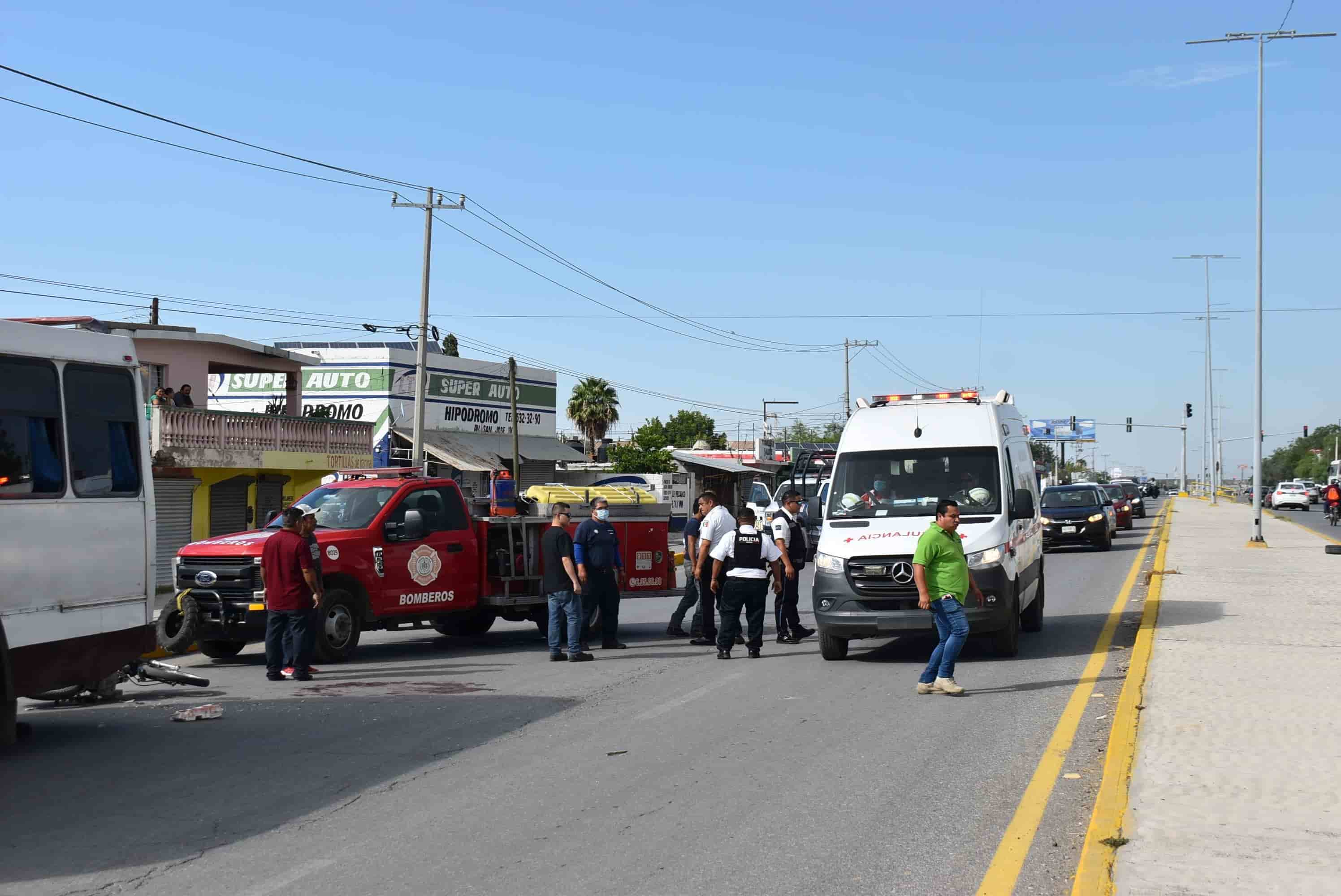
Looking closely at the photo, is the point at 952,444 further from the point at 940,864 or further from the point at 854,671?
the point at 940,864

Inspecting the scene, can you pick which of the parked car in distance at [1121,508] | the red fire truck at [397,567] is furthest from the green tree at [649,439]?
the red fire truck at [397,567]

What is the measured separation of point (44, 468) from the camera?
9078 mm

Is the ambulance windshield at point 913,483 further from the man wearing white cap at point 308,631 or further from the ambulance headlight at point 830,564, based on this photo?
the man wearing white cap at point 308,631

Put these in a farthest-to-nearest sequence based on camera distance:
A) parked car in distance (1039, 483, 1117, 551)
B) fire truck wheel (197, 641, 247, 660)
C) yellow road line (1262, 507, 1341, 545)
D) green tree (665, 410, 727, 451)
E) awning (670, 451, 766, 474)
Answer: green tree (665, 410, 727, 451), awning (670, 451, 766, 474), yellow road line (1262, 507, 1341, 545), parked car in distance (1039, 483, 1117, 551), fire truck wheel (197, 641, 247, 660)

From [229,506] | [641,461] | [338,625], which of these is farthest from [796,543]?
[641,461]

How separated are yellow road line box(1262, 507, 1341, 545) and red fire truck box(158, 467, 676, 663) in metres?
19.0

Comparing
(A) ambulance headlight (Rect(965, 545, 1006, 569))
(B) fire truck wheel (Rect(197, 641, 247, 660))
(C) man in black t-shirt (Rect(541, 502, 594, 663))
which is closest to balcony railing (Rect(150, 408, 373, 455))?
(B) fire truck wheel (Rect(197, 641, 247, 660))

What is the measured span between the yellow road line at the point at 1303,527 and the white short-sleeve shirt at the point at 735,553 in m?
18.0

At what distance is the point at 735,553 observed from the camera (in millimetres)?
14133

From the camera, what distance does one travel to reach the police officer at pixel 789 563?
52.2 feet

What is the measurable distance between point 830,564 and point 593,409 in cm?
5752

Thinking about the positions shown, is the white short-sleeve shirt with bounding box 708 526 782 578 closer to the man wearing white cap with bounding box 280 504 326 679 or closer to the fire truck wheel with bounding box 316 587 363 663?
the fire truck wheel with bounding box 316 587 363 663

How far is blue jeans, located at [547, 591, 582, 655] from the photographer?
14.3 m

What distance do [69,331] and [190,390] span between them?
2451 cm
